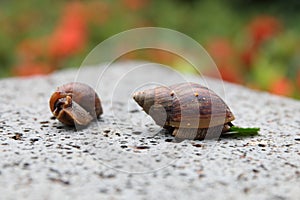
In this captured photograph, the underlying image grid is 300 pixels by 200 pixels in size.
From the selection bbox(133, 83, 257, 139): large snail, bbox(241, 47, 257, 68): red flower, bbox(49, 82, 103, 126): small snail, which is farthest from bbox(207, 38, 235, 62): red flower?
bbox(133, 83, 257, 139): large snail

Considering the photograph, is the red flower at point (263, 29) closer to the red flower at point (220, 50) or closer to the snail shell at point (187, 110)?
the red flower at point (220, 50)

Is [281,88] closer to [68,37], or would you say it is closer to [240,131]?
[240,131]

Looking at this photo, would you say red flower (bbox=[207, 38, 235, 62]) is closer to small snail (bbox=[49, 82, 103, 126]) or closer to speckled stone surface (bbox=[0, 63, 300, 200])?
speckled stone surface (bbox=[0, 63, 300, 200])

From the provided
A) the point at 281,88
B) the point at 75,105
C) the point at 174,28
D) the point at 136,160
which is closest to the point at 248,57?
the point at 281,88

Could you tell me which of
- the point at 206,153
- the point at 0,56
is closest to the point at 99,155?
the point at 206,153

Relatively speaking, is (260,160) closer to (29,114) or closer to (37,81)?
(29,114)

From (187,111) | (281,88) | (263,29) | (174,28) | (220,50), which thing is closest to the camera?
(187,111)
